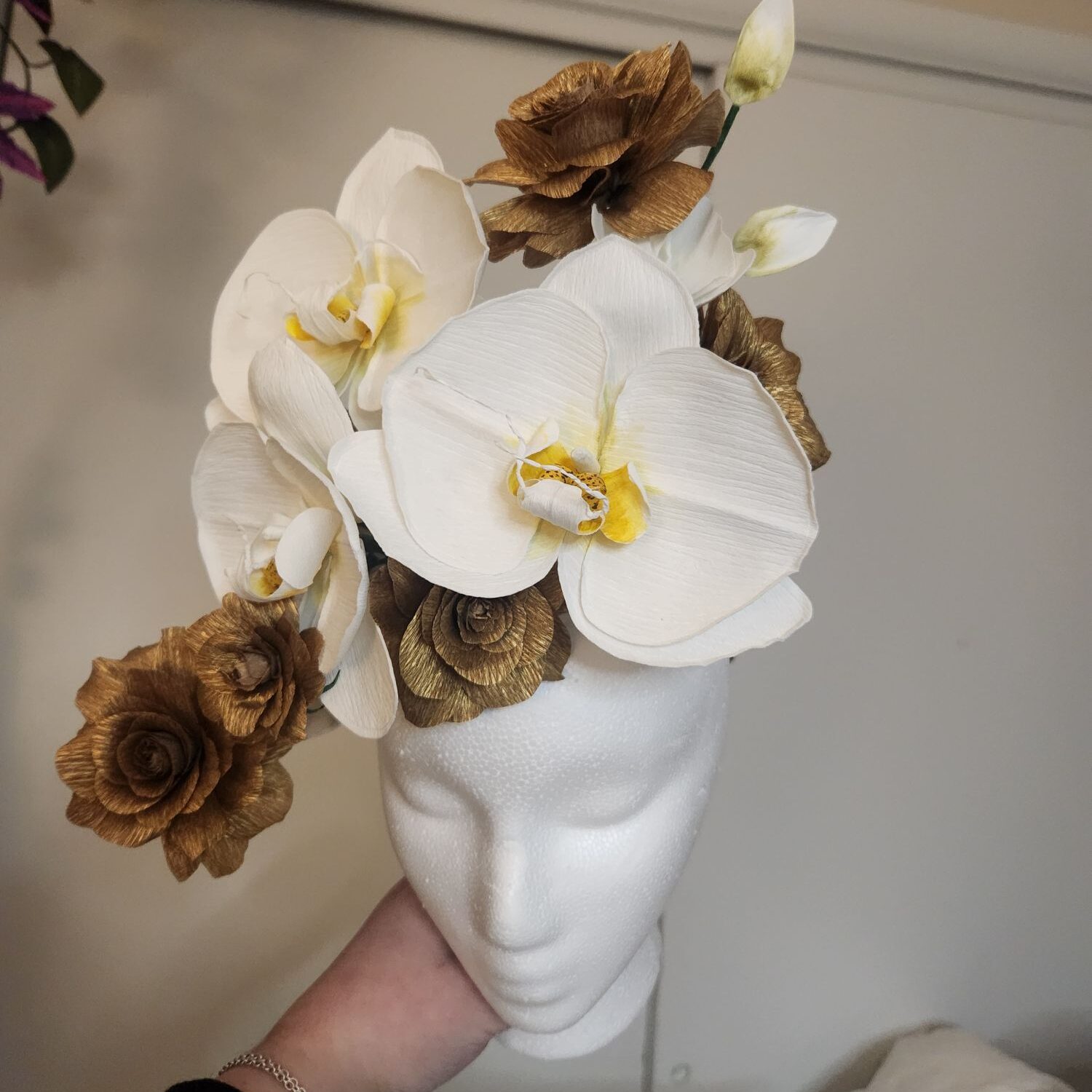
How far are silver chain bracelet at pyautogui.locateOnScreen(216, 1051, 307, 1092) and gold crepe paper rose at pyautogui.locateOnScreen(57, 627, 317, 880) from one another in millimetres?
413

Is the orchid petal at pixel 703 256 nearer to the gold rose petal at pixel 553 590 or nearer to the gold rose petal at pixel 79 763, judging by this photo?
the gold rose petal at pixel 553 590

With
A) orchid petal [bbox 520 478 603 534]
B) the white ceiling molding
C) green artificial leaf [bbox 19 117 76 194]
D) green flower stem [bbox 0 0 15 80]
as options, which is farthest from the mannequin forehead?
green flower stem [bbox 0 0 15 80]

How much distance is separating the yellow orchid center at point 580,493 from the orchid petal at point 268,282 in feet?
0.72

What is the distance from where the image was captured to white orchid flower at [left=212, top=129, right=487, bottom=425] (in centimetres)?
50

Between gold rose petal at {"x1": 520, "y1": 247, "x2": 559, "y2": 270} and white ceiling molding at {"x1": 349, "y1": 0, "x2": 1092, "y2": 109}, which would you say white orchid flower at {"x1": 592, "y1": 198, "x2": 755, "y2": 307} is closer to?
gold rose petal at {"x1": 520, "y1": 247, "x2": 559, "y2": 270}

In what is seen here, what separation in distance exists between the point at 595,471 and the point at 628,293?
0.11 metres

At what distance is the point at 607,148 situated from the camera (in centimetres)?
46

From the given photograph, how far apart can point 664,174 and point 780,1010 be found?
1.08 metres

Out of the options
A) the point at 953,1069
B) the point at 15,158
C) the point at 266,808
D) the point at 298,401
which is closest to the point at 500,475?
the point at 298,401

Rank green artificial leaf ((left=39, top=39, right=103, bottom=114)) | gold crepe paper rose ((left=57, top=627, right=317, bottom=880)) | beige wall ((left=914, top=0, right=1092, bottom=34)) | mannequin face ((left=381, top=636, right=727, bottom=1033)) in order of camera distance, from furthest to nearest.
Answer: beige wall ((left=914, top=0, right=1092, bottom=34))
green artificial leaf ((left=39, top=39, right=103, bottom=114))
mannequin face ((left=381, top=636, right=727, bottom=1033))
gold crepe paper rose ((left=57, top=627, right=317, bottom=880))

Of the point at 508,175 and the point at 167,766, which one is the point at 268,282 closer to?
the point at 508,175

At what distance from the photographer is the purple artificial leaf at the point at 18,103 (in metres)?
0.61

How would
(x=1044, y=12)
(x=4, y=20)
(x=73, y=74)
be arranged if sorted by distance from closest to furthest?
(x=73, y=74)
(x=4, y=20)
(x=1044, y=12)

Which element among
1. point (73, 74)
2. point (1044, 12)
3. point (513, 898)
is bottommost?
point (513, 898)
